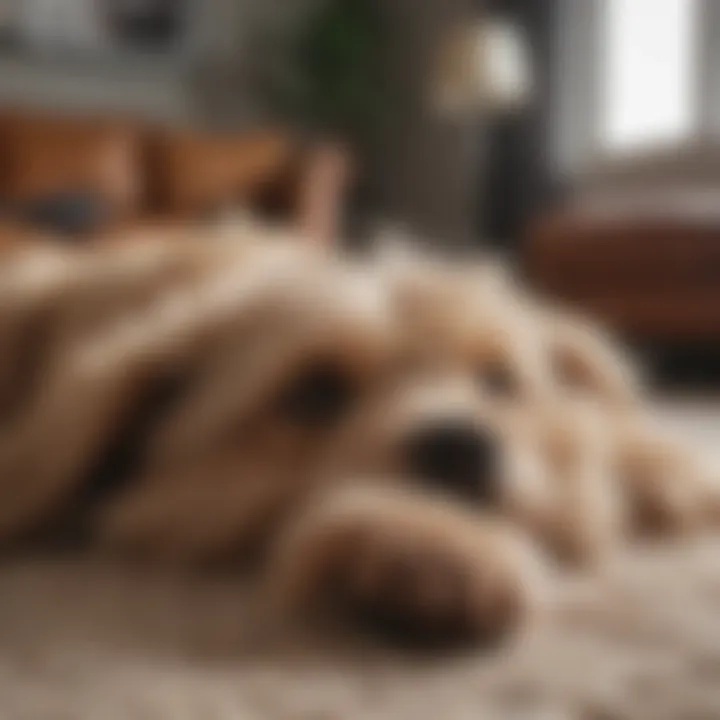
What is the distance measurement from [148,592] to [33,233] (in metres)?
2.45

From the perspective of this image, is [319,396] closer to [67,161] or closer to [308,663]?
[308,663]

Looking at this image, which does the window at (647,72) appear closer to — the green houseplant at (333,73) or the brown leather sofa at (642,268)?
the green houseplant at (333,73)

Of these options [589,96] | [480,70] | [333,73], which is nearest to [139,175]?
[480,70]

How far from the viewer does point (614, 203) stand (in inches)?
190

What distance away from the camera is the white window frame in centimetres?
498

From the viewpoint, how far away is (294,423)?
983mm

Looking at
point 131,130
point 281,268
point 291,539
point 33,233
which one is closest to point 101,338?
point 281,268

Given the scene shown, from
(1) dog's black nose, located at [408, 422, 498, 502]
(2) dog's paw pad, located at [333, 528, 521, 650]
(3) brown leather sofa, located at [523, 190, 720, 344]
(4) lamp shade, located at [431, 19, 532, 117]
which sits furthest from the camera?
(4) lamp shade, located at [431, 19, 532, 117]

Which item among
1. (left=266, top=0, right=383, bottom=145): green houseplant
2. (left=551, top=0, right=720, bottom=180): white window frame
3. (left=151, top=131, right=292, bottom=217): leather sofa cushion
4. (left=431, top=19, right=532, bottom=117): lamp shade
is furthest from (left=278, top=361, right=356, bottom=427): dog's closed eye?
(left=266, top=0, right=383, bottom=145): green houseplant

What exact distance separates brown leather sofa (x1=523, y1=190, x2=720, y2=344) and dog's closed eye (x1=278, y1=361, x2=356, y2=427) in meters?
2.76

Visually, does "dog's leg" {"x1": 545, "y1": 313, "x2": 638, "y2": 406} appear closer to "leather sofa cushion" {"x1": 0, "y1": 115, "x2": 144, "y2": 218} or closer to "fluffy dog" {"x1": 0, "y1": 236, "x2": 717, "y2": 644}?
"fluffy dog" {"x1": 0, "y1": 236, "x2": 717, "y2": 644}

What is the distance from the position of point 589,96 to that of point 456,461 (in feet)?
15.1

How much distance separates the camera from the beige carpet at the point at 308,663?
632 millimetres

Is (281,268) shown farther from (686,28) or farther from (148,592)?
(686,28)
